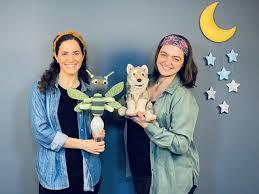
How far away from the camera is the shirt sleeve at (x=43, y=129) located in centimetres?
143

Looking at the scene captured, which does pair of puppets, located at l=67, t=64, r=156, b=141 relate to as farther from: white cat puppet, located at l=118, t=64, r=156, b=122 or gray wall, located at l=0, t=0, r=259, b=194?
gray wall, located at l=0, t=0, r=259, b=194

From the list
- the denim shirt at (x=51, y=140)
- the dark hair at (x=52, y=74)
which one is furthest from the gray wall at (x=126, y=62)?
the denim shirt at (x=51, y=140)

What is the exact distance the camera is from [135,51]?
187 centimetres

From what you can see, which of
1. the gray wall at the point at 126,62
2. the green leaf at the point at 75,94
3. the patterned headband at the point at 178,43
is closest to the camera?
the green leaf at the point at 75,94

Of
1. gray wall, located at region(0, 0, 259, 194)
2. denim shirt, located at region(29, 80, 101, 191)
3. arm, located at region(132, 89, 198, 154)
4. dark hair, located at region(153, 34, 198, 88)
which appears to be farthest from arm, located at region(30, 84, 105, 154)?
dark hair, located at region(153, 34, 198, 88)

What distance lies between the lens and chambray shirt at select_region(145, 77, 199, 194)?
4.80ft

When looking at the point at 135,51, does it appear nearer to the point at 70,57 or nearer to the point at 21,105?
the point at 70,57

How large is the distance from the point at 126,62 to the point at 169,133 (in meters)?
0.59

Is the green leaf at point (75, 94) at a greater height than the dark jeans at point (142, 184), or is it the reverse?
the green leaf at point (75, 94)

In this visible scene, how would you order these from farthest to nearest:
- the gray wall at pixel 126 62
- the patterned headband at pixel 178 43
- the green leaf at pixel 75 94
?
the gray wall at pixel 126 62 → the patterned headband at pixel 178 43 → the green leaf at pixel 75 94

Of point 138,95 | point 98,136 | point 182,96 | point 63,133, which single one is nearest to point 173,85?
point 182,96

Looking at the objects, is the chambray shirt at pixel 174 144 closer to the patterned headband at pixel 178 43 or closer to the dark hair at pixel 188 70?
the dark hair at pixel 188 70

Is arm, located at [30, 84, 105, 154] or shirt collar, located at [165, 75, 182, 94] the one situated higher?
shirt collar, located at [165, 75, 182, 94]

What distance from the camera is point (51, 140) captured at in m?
1.43
